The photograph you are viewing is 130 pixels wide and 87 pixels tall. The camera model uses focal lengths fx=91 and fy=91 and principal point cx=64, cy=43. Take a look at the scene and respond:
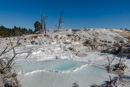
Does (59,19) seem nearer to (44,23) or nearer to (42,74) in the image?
(44,23)

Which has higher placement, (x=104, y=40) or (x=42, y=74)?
(x=104, y=40)

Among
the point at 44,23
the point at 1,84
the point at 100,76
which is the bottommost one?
the point at 100,76

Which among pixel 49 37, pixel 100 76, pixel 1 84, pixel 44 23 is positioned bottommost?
pixel 100 76

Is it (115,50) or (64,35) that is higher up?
(64,35)

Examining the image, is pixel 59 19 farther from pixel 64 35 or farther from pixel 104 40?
pixel 104 40

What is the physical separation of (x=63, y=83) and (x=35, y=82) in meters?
1.55

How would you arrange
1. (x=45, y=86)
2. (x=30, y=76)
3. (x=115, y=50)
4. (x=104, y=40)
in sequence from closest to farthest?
1. (x=45, y=86)
2. (x=30, y=76)
3. (x=115, y=50)
4. (x=104, y=40)

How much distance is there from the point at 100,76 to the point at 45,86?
3416mm

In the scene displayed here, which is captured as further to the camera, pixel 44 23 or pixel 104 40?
pixel 44 23

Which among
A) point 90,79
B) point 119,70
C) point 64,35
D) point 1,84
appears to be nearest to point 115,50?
point 119,70

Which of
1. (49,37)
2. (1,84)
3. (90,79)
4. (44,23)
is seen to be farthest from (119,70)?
(44,23)

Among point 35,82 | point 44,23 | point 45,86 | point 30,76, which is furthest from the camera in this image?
point 44,23

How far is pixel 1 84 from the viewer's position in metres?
3.02

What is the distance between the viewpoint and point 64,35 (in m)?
18.3
